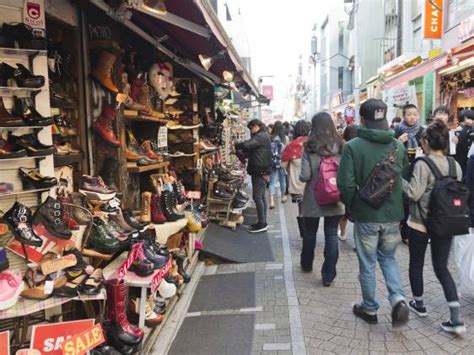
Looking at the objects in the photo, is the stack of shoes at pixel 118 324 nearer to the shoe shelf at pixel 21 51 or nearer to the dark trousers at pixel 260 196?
the shoe shelf at pixel 21 51

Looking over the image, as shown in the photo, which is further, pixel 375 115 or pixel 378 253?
pixel 378 253

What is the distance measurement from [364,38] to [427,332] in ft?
103

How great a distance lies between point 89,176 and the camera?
3738 millimetres

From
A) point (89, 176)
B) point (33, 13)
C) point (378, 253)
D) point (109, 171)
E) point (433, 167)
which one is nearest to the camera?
point (33, 13)

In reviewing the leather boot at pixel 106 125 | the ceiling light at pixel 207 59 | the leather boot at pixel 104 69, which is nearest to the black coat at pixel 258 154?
the ceiling light at pixel 207 59

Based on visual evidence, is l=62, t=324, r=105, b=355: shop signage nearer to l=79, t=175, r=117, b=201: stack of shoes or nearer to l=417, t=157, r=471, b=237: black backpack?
l=79, t=175, r=117, b=201: stack of shoes

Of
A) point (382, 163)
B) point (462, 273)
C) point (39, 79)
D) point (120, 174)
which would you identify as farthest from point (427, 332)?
point (39, 79)

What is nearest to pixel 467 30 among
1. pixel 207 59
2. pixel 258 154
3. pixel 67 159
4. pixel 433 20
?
pixel 433 20

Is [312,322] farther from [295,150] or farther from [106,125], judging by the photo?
[295,150]

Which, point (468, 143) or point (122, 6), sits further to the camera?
point (468, 143)

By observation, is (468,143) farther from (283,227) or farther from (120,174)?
(120,174)

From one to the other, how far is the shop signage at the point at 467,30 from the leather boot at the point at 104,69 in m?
9.23

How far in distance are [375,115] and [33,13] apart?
264 cm

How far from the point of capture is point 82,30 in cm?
393
